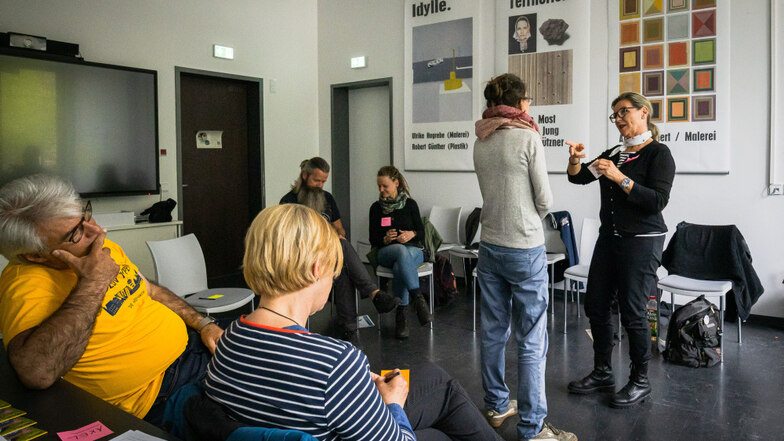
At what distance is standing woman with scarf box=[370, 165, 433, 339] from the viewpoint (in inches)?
170

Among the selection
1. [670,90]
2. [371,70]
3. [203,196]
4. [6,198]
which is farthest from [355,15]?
[6,198]

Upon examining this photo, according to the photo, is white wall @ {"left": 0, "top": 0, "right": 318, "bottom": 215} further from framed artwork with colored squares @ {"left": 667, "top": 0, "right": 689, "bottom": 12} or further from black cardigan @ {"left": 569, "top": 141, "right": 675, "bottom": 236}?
black cardigan @ {"left": 569, "top": 141, "right": 675, "bottom": 236}

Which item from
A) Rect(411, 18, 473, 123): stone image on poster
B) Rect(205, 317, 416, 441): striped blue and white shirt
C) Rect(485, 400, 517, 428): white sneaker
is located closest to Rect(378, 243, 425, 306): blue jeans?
Rect(485, 400, 517, 428): white sneaker

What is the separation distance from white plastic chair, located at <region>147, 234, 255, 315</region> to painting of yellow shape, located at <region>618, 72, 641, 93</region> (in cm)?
346

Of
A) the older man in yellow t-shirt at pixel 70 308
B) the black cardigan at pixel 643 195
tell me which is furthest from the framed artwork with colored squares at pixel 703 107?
the older man in yellow t-shirt at pixel 70 308

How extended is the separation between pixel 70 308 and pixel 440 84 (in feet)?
16.1

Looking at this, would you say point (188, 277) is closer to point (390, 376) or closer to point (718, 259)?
point (390, 376)

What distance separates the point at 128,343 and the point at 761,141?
14.8ft

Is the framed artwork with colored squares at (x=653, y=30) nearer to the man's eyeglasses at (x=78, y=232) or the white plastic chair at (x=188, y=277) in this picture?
the white plastic chair at (x=188, y=277)

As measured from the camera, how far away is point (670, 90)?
183 inches

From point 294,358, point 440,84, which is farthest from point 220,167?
point 294,358

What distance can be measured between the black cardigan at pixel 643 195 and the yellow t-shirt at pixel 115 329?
2035 mm

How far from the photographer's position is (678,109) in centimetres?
462

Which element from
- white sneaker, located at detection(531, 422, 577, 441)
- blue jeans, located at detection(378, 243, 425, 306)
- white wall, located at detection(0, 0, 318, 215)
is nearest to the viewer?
white sneaker, located at detection(531, 422, 577, 441)
